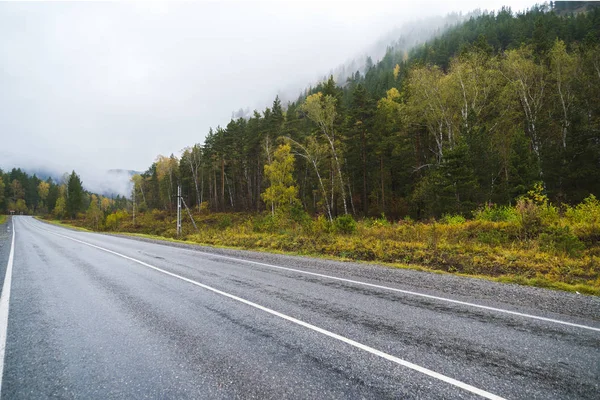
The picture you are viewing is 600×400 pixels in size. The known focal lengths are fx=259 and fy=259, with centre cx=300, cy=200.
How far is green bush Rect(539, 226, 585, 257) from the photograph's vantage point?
8.46 m

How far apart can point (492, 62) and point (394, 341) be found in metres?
30.6

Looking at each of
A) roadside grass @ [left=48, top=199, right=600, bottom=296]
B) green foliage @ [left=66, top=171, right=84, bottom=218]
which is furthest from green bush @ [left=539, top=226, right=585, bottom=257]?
green foliage @ [left=66, top=171, right=84, bottom=218]

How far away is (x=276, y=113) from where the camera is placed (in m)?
37.9

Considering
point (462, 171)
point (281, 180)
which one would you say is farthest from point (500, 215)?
point (281, 180)

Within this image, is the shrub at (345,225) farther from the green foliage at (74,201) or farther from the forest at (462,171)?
the green foliage at (74,201)

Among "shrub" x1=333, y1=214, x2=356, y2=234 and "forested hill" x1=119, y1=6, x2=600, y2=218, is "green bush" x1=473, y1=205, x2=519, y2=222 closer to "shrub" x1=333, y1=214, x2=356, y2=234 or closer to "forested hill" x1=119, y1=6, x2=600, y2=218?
"forested hill" x1=119, y1=6, x2=600, y2=218

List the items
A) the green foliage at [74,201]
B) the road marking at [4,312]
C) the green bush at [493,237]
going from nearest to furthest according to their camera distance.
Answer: the road marking at [4,312] → the green bush at [493,237] → the green foliage at [74,201]

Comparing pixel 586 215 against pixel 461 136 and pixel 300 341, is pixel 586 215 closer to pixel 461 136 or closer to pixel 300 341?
pixel 461 136

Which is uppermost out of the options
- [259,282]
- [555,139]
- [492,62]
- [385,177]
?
[492,62]

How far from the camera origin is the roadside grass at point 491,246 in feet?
24.3

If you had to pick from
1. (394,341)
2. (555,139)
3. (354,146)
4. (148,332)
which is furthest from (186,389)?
(555,139)

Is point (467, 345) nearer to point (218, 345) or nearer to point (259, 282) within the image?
point (218, 345)

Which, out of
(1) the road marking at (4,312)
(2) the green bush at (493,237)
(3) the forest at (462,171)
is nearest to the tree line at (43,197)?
(3) the forest at (462,171)

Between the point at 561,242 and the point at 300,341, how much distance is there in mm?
10354
